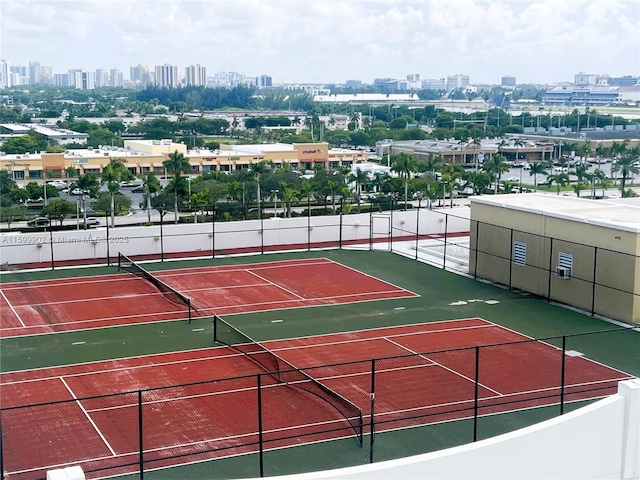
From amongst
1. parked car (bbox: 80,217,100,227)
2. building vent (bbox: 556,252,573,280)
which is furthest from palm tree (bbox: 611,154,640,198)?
building vent (bbox: 556,252,573,280)

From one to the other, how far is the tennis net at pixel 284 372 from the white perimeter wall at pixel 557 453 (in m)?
2.48

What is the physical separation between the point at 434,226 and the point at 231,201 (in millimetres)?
26158

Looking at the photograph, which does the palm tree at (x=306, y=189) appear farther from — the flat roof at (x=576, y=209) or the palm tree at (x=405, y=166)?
the flat roof at (x=576, y=209)

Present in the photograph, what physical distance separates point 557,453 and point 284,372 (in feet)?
18.9

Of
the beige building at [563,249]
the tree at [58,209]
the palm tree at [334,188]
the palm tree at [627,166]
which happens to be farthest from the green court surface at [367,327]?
the palm tree at [627,166]

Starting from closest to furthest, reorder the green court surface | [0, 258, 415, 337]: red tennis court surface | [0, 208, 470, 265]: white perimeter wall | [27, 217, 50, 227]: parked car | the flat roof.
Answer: the green court surface → [0, 258, 415, 337]: red tennis court surface → the flat roof → [0, 208, 470, 265]: white perimeter wall → [27, 217, 50, 227]: parked car

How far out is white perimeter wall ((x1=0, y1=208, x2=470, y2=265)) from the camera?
33.4 meters

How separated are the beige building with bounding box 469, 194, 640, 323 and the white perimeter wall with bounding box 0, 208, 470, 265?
7.97ft

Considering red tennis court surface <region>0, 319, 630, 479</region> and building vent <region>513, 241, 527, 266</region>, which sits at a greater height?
building vent <region>513, 241, 527, 266</region>

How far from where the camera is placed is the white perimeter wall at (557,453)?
12.8 metres

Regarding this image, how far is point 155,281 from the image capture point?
30.0 metres

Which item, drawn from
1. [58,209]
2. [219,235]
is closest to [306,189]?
[58,209]

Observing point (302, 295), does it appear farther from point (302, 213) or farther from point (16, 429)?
point (302, 213)

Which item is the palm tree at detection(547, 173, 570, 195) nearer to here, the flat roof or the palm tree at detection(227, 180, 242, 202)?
the palm tree at detection(227, 180, 242, 202)
